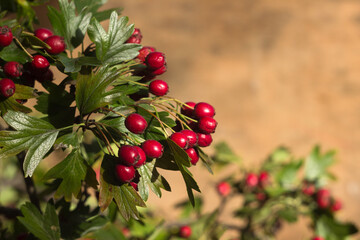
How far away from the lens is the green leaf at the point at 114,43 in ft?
2.54

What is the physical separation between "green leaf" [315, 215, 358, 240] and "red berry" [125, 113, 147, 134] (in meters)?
1.06

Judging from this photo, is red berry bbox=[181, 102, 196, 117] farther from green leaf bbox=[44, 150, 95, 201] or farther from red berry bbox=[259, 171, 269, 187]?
red berry bbox=[259, 171, 269, 187]

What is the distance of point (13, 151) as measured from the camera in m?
0.73

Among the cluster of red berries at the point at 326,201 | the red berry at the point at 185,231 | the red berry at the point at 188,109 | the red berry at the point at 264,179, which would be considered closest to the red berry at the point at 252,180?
the red berry at the point at 264,179

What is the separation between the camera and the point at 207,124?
31.2 inches

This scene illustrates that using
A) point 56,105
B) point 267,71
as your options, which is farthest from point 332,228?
point 267,71

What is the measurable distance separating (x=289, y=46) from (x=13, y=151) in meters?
3.84

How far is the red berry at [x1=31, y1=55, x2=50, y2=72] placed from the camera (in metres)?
0.76

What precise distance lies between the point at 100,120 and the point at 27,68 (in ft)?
0.57

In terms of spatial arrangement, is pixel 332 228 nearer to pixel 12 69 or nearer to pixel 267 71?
pixel 12 69

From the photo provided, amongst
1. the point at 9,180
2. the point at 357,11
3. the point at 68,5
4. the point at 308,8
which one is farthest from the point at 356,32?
the point at 68,5

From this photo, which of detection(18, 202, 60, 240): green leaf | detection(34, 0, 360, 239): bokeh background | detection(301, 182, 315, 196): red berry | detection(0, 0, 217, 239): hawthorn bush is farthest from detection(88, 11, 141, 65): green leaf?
detection(34, 0, 360, 239): bokeh background

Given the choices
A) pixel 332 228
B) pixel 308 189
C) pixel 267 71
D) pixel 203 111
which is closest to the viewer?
pixel 203 111

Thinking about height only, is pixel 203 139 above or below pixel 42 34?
below
